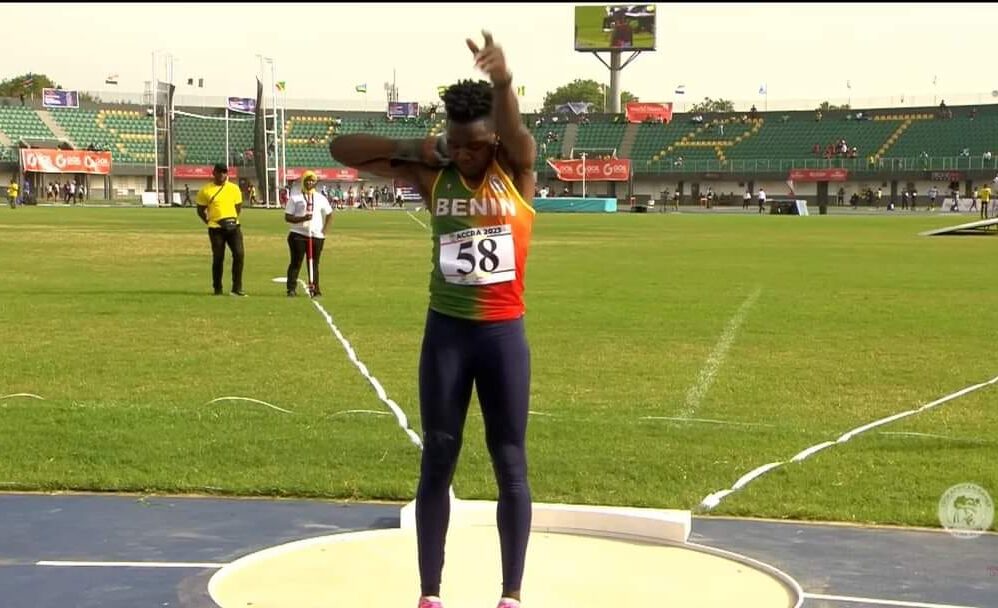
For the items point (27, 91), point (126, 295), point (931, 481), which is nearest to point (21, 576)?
point (931, 481)

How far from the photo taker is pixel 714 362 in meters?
13.3

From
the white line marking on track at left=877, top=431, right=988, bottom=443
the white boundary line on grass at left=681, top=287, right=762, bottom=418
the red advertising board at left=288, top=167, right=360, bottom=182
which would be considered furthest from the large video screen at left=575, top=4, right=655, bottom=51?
the white line marking on track at left=877, top=431, right=988, bottom=443

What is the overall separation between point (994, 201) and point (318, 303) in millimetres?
53207

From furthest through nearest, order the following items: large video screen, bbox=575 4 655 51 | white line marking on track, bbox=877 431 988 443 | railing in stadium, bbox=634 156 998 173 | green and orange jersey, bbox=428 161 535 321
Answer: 1. large video screen, bbox=575 4 655 51
2. railing in stadium, bbox=634 156 998 173
3. white line marking on track, bbox=877 431 988 443
4. green and orange jersey, bbox=428 161 535 321

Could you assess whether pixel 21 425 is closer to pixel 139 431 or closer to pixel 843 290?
pixel 139 431

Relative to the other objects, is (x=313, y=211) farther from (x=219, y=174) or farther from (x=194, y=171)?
(x=194, y=171)

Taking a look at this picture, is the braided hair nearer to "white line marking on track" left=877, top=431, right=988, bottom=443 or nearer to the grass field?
the grass field

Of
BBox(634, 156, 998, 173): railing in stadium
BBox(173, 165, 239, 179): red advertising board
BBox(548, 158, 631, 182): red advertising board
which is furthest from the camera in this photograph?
BBox(173, 165, 239, 179): red advertising board

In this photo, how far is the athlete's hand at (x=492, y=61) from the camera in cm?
452

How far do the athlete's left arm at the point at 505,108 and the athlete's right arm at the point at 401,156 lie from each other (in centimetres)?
32

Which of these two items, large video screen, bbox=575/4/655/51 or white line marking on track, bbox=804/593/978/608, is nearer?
white line marking on track, bbox=804/593/978/608

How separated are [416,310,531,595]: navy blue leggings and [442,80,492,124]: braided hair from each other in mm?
810

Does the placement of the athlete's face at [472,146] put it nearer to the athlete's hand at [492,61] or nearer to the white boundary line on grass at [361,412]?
the athlete's hand at [492,61]

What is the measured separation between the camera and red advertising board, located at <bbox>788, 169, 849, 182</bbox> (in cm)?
9381
